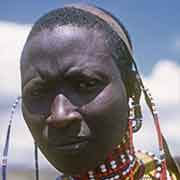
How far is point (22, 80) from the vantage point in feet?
6.09

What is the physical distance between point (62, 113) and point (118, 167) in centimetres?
42

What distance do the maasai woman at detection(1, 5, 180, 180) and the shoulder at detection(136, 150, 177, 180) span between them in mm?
232

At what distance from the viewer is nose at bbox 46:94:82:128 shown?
167cm

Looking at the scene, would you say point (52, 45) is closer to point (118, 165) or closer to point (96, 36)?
point (96, 36)

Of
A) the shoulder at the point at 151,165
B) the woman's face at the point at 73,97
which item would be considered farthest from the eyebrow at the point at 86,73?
the shoulder at the point at 151,165

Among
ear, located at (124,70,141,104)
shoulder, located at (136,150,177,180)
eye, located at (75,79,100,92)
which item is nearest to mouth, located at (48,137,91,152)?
eye, located at (75,79,100,92)

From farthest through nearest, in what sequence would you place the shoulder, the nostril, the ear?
the shoulder → the ear → the nostril

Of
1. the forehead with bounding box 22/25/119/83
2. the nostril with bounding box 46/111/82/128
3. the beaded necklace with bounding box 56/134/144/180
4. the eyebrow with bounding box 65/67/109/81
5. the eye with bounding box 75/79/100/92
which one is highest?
the forehead with bounding box 22/25/119/83

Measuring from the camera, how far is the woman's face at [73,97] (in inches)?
67.1

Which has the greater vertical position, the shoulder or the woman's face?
the woman's face

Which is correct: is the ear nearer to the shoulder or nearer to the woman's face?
the woman's face

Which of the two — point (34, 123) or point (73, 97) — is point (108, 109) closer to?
point (73, 97)

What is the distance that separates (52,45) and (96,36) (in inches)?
6.2

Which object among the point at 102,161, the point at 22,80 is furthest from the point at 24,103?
the point at 102,161
